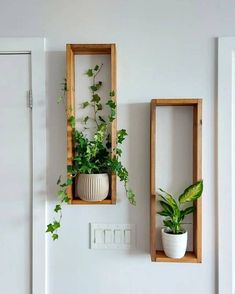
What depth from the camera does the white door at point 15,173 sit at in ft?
3.80

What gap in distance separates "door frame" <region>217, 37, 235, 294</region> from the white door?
88cm

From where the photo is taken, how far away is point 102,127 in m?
A: 1.08

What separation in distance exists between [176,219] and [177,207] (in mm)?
51

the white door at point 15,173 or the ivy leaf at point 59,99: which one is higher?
the ivy leaf at point 59,99

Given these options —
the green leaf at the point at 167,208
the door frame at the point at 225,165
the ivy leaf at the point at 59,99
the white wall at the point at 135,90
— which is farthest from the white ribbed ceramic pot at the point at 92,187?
the door frame at the point at 225,165

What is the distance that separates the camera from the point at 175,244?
3.37 ft

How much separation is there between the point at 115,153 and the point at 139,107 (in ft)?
0.83

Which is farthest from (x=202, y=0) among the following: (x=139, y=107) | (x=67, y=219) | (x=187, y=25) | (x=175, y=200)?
(x=67, y=219)

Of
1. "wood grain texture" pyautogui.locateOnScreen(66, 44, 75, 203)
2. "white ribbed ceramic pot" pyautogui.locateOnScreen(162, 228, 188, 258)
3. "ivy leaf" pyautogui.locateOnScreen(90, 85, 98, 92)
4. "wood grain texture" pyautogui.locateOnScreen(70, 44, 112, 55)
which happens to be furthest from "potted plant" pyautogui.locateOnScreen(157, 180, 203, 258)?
"wood grain texture" pyautogui.locateOnScreen(70, 44, 112, 55)

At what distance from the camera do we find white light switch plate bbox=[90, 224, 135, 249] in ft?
3.77

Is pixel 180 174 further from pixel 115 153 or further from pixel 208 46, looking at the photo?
pixel 208 46

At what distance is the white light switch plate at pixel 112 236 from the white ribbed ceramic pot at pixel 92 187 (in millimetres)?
188

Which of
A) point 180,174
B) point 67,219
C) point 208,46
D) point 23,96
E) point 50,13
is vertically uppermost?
point 50,13

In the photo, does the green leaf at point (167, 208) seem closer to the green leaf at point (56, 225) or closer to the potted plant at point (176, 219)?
the potted plant at point (176, 219)
